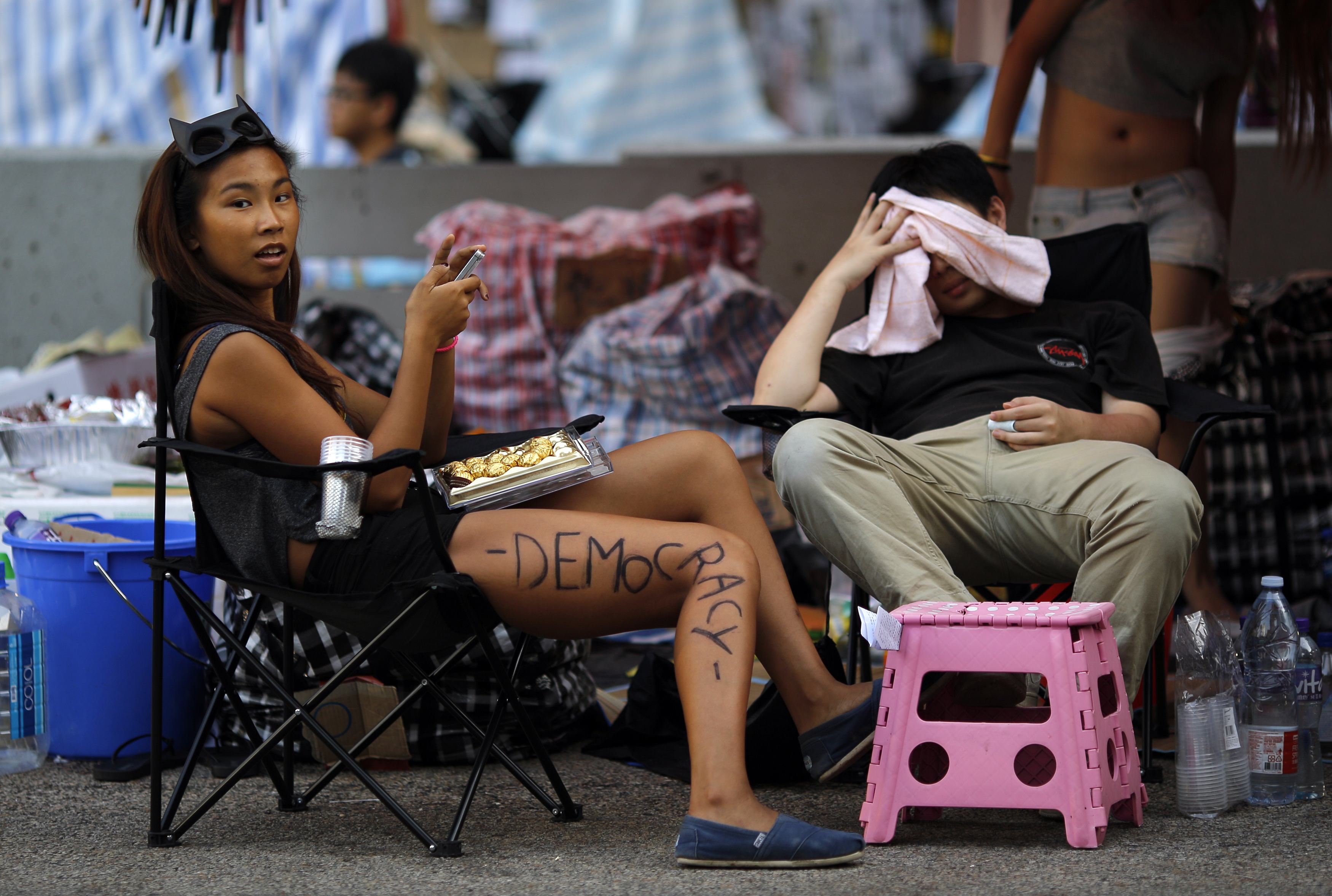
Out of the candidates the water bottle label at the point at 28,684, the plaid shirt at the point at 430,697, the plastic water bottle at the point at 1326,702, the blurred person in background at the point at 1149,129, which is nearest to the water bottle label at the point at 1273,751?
the plastic water bottle at the point at 1326,702

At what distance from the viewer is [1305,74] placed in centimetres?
363

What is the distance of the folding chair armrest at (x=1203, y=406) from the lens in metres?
2.53

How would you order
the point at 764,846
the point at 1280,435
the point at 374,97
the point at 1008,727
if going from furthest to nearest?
the point at 374,97 → the point at 1280,435 → the point at 1008,727 → the point at 764,846

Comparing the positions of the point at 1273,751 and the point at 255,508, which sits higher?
the point at 255,508

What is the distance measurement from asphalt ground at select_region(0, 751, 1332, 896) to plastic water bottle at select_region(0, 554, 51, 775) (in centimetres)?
13

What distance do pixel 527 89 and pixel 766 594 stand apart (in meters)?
7.21

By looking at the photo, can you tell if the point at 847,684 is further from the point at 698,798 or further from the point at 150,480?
the point at 150,480

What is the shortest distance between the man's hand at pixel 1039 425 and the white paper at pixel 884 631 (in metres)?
0.58

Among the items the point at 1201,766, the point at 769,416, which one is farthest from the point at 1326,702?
the point at 769,416

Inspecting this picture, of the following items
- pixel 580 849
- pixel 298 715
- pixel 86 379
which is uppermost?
pixel 86 379

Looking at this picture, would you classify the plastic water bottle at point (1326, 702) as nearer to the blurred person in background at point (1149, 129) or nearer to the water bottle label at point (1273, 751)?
the water bottle label at point (1273, 751)

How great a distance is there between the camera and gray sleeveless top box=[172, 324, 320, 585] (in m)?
2.16

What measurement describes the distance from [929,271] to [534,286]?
205 cm

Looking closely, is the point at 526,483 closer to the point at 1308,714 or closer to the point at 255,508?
the point at 255,508
